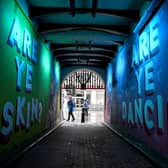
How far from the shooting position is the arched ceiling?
6.64 m

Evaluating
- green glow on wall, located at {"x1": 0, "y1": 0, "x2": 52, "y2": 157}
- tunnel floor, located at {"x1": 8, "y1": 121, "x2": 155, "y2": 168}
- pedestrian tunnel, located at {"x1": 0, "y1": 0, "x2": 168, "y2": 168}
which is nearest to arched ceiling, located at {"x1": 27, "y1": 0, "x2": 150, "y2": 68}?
pedestrian tunnel, located at {"x1": 0, "y1": 0, "x2": 168, "y2": 168}

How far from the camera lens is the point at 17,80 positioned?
554cm

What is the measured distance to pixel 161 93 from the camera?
4.96 m

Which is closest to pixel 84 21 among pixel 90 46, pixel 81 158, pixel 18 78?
pixel 90 46

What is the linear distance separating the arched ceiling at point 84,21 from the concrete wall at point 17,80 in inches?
25.0

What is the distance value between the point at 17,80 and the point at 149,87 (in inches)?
113

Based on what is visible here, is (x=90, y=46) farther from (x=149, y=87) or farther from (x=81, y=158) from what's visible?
(x=81, y=158)

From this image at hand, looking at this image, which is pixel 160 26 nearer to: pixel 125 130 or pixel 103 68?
pixel 125 130

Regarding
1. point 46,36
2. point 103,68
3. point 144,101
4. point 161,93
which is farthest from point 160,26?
point 103,68

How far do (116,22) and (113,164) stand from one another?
4748 mm

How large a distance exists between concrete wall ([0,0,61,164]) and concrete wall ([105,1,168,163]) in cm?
280

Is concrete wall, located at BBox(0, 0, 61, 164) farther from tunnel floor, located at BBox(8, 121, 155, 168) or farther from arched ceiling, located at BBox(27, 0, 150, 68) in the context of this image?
arched ceiling, located at BBox(27, 0, 150, 68)

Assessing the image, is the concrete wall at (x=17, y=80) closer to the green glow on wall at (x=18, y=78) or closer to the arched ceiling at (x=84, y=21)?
the green glow on wall at (x=18, y=78)

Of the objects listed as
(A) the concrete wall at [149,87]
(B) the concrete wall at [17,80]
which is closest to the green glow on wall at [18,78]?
(B) the concrete wall at [17,80]
